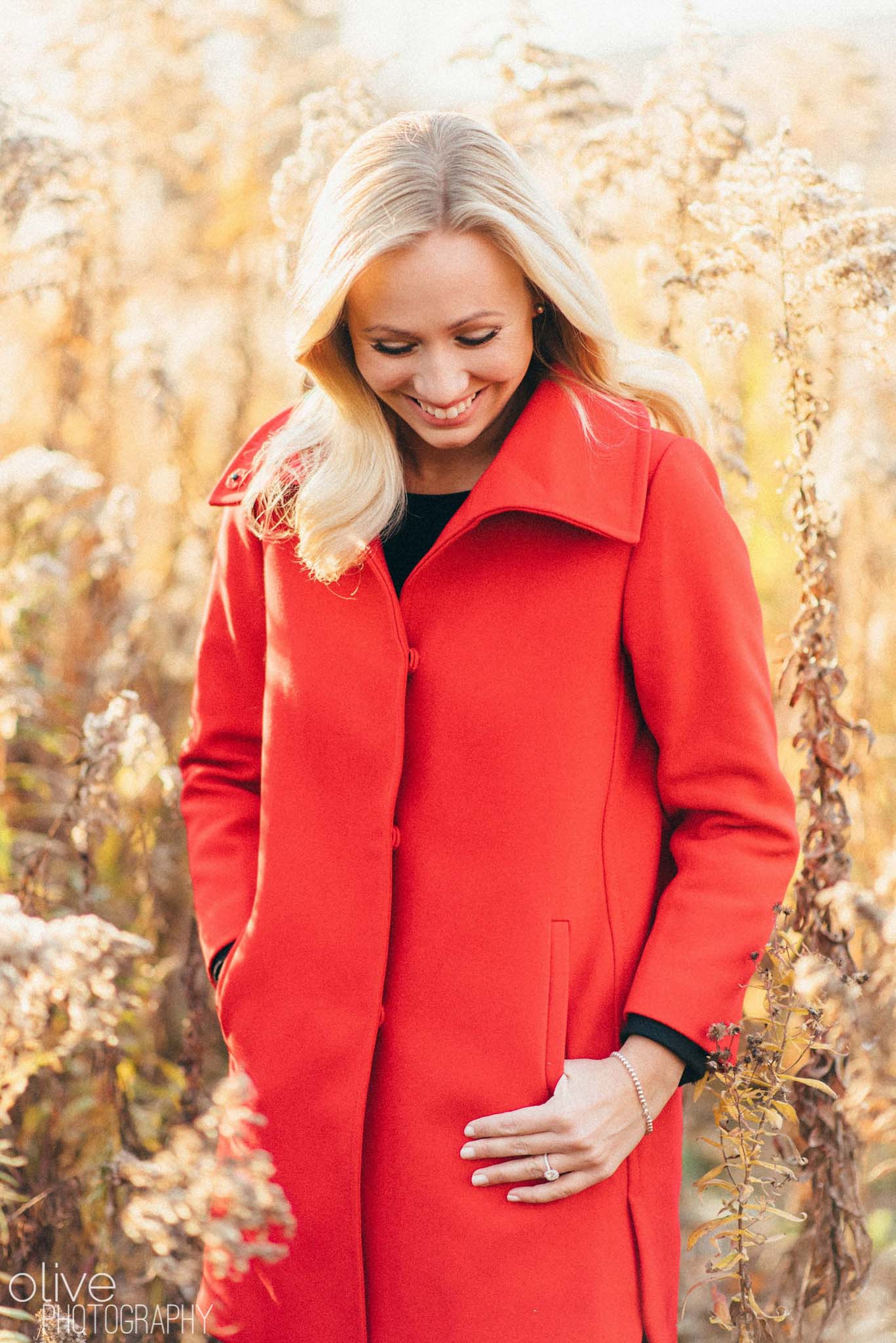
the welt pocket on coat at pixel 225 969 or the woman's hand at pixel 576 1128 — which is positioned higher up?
the welt pocket on coat at pixel 225 969

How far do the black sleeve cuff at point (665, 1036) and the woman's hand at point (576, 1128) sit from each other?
0.01 meters

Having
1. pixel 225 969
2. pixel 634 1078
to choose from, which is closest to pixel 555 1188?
pixel 634 1078

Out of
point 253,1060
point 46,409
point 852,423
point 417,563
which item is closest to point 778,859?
point 417,563

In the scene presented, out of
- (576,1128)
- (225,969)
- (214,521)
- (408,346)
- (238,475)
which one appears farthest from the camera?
(214,521)

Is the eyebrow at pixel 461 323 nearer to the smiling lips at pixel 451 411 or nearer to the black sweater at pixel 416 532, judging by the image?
the smiling lips at pixel 451 411

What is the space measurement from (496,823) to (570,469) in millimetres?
441

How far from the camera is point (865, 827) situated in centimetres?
261

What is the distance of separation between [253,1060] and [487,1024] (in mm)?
338

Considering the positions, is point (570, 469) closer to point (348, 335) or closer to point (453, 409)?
point (453, 409)

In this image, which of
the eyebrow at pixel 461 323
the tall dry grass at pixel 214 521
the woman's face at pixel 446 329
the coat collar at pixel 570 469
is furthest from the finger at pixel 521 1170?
the eyebrow at pixel 461 323

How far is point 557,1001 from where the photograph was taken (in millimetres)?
1515

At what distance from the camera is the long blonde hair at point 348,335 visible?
1.55m

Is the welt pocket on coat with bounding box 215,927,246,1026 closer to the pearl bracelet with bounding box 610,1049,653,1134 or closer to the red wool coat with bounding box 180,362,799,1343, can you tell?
the red wool coat with bounding box 180,362,799,1343

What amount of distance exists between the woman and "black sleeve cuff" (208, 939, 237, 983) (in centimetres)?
11
